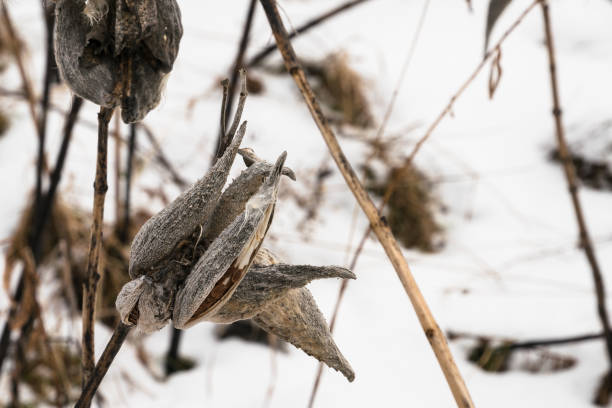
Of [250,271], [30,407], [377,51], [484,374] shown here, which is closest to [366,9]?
[377,51]

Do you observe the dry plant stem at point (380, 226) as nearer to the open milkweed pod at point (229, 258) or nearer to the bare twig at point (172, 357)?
the open milkweed pod at point (229, 258)

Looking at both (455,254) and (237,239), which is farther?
(455,254)

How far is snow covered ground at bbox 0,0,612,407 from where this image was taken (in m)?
0.83

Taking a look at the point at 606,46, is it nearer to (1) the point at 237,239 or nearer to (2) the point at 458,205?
(2) the point at 458,205

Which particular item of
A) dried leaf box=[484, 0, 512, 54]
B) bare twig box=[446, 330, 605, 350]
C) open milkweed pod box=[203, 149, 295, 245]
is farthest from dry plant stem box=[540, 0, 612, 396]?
open milkweed pod box=[203, 149, 295, 245]

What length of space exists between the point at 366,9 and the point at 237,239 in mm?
1736

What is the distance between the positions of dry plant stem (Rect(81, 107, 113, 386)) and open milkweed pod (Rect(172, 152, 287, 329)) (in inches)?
3.4

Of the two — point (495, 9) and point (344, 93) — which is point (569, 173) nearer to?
point (495, 9)

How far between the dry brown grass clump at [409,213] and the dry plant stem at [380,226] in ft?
3.00

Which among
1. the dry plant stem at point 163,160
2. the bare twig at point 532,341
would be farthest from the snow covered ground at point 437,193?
the dry plant stem at point 163,160

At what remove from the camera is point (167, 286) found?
0.84 feet

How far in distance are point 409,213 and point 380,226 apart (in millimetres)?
968

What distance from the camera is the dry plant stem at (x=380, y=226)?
301mm

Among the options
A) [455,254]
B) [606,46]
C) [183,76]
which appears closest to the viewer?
[455,254]
